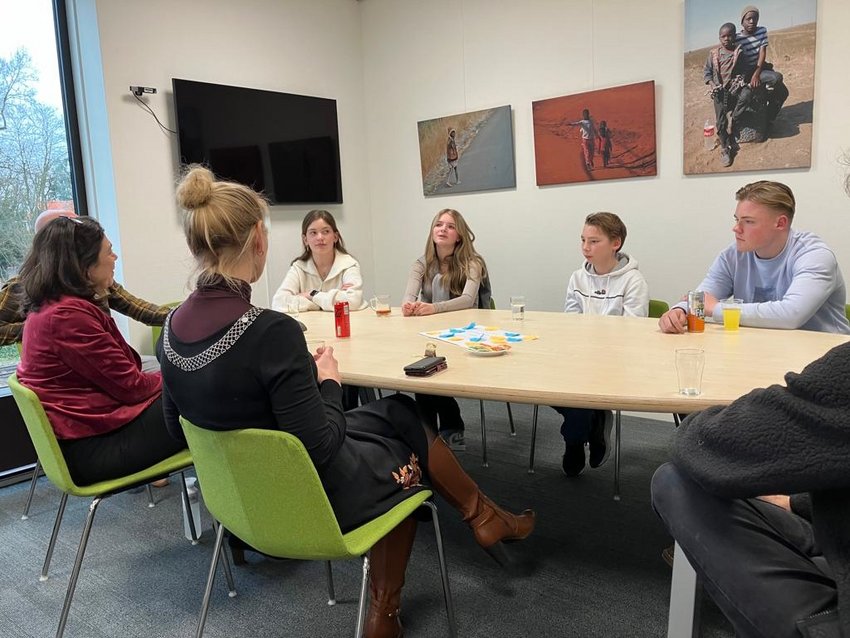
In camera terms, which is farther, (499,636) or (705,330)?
(705,330)

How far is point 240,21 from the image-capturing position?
4.41m

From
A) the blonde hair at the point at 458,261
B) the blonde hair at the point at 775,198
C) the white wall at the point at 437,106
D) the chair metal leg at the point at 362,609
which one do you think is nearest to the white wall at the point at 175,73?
the white wall at the point at 437,106

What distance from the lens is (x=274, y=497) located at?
1392 millimetres

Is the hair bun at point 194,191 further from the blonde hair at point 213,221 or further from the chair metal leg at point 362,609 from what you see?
the chair metal leg at point 362,609

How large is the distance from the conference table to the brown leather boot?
0.41 m

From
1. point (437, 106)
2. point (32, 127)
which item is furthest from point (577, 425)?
point (32, 127)

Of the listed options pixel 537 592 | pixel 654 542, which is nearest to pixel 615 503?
pixel 654 542

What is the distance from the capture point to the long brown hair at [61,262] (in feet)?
6.81

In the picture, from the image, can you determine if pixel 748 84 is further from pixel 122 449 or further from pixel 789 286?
pixel 122 449

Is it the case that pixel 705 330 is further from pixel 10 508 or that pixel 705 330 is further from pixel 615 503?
pixel 10 508

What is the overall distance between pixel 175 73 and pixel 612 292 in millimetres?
2990

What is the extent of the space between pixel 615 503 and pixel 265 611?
1.46 meters

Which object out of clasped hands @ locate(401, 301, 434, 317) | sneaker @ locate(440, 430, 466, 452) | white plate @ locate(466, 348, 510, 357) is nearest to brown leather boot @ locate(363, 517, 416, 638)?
white plate @ locate(466, 348, 510, 357)

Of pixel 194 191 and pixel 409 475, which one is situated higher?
pixel 194 191
